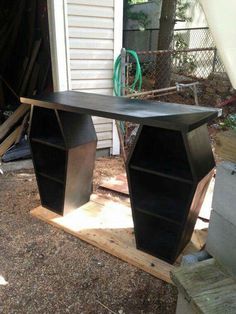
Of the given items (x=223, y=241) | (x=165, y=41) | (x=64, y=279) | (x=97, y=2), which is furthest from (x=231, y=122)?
(x=165, y=41)

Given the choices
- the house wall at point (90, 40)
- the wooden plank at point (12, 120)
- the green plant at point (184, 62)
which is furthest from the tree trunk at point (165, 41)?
the wooden plank at point (12, 120)

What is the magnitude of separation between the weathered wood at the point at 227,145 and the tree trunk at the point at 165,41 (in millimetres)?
4996

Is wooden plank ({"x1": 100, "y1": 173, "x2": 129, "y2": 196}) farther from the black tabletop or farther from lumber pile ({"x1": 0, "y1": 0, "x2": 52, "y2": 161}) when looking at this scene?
lumber pile ({"x1": 0, "y1": 0, "x2": 52, "y2": 161})

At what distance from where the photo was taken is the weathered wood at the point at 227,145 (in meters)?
1.29

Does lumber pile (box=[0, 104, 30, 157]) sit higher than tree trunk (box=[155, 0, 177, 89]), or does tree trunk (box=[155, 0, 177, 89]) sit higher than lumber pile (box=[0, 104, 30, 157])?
tree trunk (box=[155, 0, 177, 89])

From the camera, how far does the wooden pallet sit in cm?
202

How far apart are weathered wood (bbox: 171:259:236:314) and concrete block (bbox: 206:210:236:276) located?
69mm

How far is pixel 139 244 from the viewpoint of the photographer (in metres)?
2.13

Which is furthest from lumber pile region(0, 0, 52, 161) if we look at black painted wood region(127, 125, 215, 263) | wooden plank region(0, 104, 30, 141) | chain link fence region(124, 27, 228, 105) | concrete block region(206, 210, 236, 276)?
concrete block region(206, 210, 236, 276)

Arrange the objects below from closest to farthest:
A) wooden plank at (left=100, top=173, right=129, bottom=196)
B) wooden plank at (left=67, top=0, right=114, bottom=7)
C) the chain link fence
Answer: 1. wooden plank at (left=100, top=173, right=129, bottom=196)
2. wooden plank at (left=67, top=0, right=114, bottom=7)
3. the chain link fence

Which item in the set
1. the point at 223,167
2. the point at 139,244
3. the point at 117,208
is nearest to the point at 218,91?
the point at 117,208

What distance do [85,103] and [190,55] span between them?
6308mm

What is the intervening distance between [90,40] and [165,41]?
3.17 meters

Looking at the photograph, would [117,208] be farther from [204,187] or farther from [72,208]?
[204,187]
